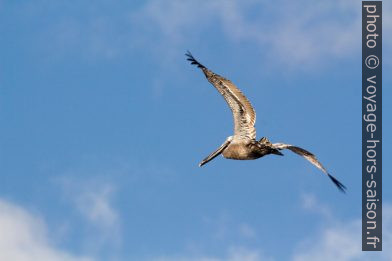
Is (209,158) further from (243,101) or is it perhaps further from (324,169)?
(324,169)

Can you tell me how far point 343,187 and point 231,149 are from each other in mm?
6807

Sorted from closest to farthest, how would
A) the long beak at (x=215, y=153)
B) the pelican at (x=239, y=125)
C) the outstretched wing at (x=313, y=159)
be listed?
the outstretched wing at (x=313, y=159), the pelican at (x=239, y=125), the long beak at (x=215, y=153)

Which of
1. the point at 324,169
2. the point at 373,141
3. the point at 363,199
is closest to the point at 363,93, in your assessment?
the point at 373,141

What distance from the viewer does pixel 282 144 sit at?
32656 millimetres

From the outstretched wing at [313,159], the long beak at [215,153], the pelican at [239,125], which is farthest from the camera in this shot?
the long beak at [215,153]

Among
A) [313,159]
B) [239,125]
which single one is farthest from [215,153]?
[313,159]

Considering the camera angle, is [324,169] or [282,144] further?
[282,144]

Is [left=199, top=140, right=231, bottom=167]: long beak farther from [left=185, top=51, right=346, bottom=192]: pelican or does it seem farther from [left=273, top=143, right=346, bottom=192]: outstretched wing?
[left=273, top=143, right=346, bottom=192]: outstretched wing

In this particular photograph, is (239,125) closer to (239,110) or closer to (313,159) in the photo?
(239,110)

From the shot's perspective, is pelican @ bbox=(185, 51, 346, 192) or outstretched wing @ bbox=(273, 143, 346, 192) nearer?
outstretched wing @ bbox=(273, 143, 346, 192)

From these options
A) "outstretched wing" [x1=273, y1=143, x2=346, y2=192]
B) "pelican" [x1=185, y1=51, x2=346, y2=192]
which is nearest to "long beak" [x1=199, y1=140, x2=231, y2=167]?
"pelican" [x1=185, y1=51, x2=346, y2=192]

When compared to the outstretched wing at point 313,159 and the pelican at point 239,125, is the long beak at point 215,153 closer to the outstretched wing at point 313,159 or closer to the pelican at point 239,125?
the pelican at point 239,125

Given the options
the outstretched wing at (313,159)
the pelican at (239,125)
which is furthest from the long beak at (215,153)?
the outstretched wing at (313,159)

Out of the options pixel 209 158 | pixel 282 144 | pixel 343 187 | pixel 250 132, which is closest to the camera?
pixel 343 187
